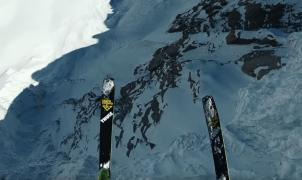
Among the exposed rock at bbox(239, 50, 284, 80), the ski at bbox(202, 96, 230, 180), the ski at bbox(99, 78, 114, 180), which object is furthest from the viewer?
the exposed rock at bbox(239, 50, 284, 80)

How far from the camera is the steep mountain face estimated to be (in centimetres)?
5484

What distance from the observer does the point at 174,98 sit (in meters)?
61.2

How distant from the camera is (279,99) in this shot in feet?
183

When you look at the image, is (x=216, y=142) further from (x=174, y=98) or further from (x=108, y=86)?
(x=174, y=98)

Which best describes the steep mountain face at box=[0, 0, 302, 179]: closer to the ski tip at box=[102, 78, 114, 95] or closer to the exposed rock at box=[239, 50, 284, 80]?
the exposed rock at box=[239, 50, 284, 80]

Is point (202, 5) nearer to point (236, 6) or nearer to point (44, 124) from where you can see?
point (236, 6)

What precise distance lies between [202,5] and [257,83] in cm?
1545

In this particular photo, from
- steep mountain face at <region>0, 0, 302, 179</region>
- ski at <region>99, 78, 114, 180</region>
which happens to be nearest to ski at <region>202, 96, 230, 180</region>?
ski at <region>99, 78, 114, 180</region>

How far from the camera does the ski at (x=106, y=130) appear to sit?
80.9ft

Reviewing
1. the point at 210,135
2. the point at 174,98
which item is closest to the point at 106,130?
the point at 210,135

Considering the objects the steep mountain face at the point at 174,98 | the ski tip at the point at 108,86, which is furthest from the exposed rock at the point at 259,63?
the ski tip at the point at 108,86

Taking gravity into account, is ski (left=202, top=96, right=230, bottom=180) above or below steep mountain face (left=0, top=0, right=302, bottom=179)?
below

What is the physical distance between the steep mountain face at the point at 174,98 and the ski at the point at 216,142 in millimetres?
26511

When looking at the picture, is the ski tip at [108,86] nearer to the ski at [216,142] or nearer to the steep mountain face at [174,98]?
the ski at [216,142]
